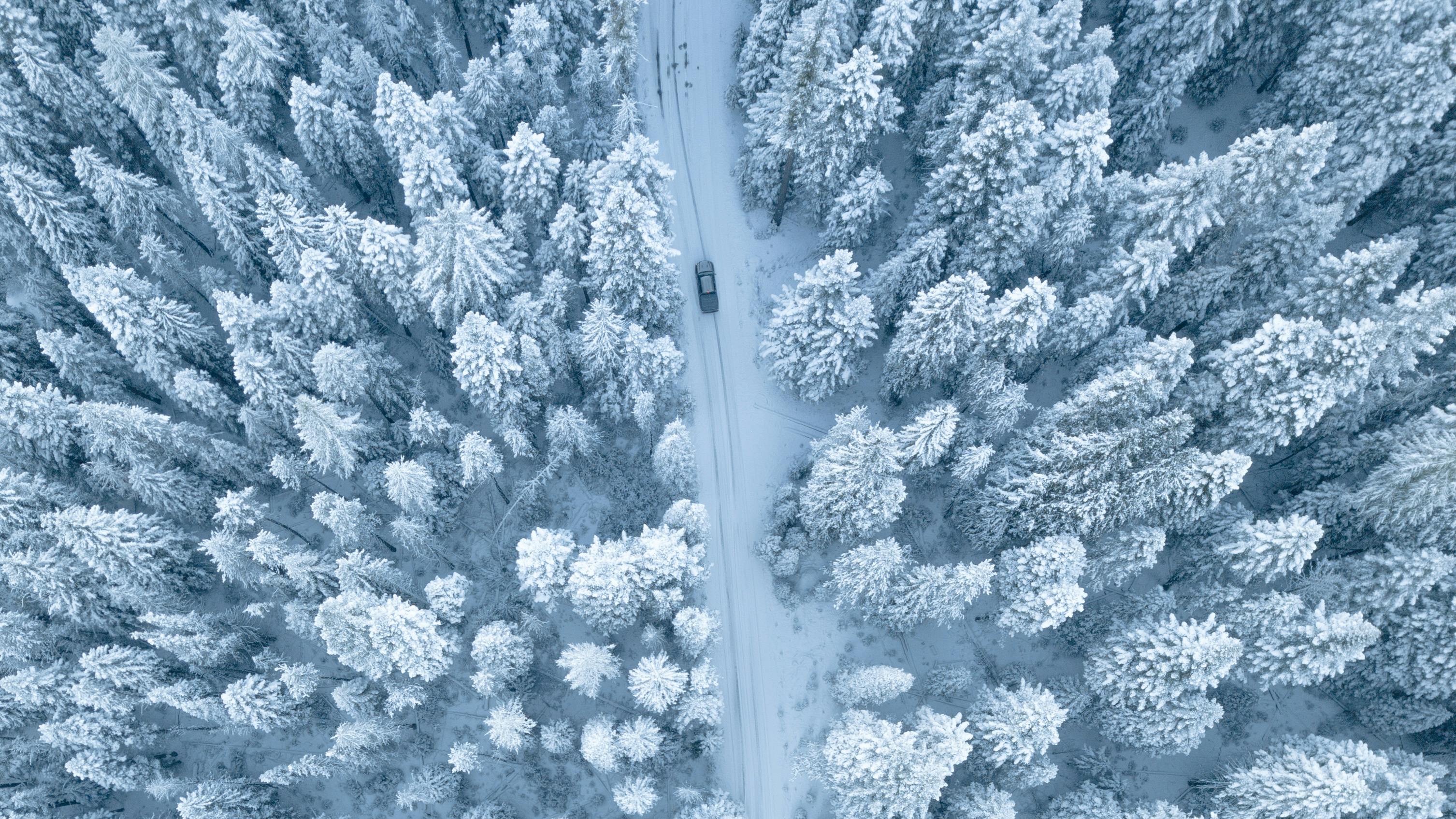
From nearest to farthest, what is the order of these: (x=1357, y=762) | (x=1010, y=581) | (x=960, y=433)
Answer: (x=1357, y=762)
(x=1010, y=581)
(x=960, y=433)

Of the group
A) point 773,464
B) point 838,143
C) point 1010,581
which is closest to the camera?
point 1010,581

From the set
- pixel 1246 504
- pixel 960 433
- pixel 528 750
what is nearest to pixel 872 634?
pixel 960 433

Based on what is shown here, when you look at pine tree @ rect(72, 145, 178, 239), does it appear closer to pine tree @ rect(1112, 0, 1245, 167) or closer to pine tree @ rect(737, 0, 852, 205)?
pine tree @ rect(737, 0, 852, 205)

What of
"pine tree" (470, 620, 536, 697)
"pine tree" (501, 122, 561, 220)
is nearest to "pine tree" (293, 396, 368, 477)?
"pine tree" (470, 620, 536, 697)

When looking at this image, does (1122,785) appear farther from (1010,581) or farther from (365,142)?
(365,142)

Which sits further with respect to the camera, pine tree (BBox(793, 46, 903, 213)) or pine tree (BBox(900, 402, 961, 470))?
pine tree (BBox(793, 46, 903, 213))

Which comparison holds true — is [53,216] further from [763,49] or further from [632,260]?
[763,49]

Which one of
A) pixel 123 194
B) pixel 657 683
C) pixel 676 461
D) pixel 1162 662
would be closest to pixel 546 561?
pixel 657 683
